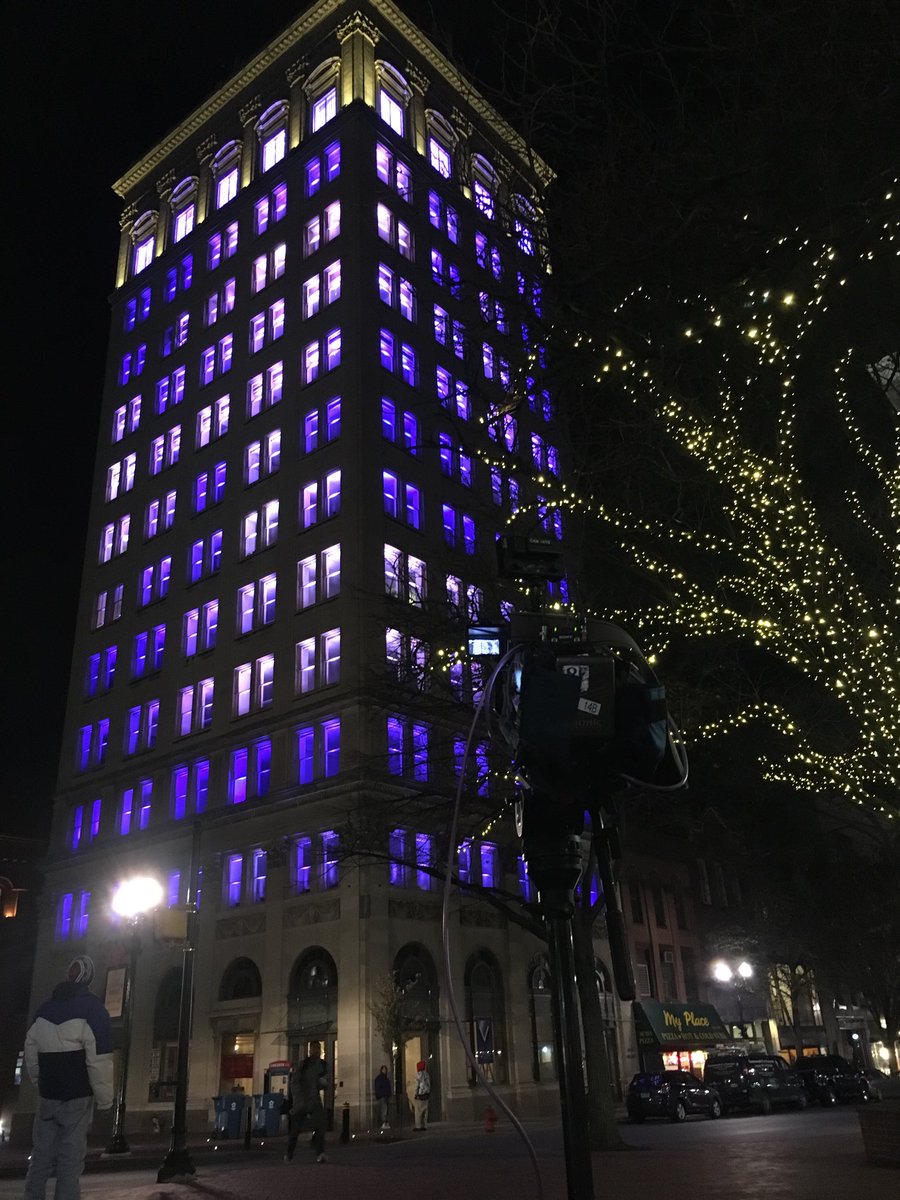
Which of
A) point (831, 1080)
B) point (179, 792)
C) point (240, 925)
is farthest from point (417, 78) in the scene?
point (831, 1080)

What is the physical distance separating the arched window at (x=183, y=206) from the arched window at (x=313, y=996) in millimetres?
41522

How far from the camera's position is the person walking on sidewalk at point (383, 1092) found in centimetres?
2803

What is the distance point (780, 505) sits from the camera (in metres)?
12.6

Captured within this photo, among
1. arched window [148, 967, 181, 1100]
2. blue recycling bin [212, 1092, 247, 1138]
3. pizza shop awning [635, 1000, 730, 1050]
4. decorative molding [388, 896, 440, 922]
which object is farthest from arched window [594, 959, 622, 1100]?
arched window [148, 967, 181, 1100]

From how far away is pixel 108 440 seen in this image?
176 feet

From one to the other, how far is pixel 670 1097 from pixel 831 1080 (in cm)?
969

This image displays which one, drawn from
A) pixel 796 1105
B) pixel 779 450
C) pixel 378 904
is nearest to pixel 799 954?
pixel 796 1105

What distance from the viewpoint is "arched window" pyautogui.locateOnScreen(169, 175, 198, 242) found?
181 ft

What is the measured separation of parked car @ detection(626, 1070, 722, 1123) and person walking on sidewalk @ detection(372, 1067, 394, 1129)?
23.5 feet

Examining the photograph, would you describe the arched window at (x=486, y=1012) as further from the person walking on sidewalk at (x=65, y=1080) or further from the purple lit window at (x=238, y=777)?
the person walking on sidewalk at (x=65, y=1080)

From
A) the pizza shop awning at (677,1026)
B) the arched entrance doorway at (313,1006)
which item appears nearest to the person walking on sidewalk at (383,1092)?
the arched entrance doorway at (313,1006)

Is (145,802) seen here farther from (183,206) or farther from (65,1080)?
(65,1080)

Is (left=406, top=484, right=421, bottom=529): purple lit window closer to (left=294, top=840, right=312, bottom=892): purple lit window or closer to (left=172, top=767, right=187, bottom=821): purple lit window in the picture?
(left=294, top=840, right=312, bottom=892): purple lit window

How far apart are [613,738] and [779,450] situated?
9560 mm
